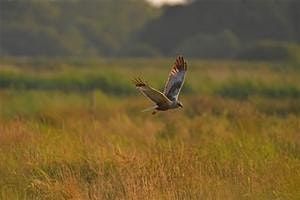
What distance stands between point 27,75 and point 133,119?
851cm

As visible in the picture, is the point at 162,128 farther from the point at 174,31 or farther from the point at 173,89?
the point at 174,31

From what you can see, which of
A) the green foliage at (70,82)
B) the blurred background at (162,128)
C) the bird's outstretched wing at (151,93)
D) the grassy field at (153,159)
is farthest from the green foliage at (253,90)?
the bird's outstretched wing at (151,93)

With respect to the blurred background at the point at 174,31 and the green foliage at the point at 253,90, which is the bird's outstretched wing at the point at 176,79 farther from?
the blurred background at the point at 174,31

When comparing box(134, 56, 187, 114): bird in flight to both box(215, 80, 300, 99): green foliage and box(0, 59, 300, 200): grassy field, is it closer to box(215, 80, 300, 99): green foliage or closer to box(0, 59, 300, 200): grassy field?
box(0, 59, 300, 200): grassy field

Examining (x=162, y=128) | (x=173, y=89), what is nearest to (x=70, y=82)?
(x=162, y=128)

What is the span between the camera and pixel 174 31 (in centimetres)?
4519

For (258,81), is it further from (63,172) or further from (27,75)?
(63,172)

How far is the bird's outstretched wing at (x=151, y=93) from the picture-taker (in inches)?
227

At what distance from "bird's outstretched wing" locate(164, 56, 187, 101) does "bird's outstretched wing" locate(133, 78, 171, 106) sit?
0.59 feet

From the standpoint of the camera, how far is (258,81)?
21.2 meters

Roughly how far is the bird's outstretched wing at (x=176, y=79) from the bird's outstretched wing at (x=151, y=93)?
18 centimetres

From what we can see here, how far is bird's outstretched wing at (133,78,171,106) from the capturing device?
5.76 metres

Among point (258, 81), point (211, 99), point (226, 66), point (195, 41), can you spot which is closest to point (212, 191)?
point (211, 99)

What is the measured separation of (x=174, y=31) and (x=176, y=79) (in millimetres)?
39197
